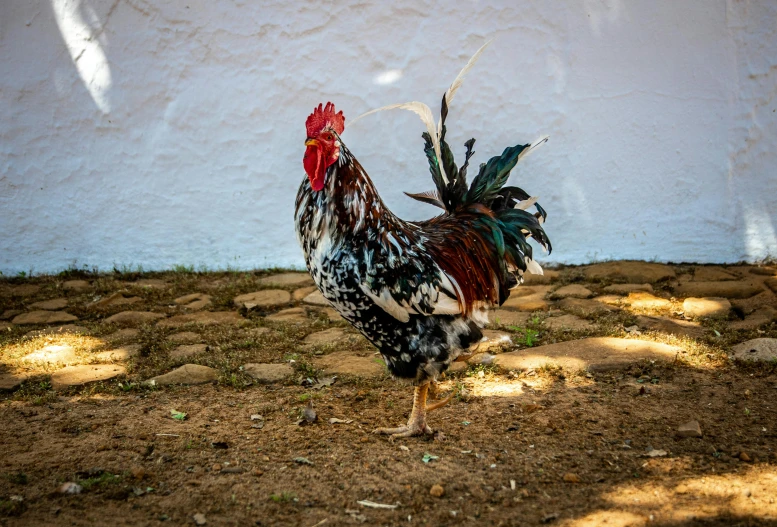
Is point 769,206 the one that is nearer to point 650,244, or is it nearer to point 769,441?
point 650,244

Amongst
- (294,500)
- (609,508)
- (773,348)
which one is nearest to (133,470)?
(294,500)

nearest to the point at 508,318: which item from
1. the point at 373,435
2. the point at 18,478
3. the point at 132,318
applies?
the point at 373,435

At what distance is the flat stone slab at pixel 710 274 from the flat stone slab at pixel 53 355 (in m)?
5.09

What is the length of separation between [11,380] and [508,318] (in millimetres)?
3520

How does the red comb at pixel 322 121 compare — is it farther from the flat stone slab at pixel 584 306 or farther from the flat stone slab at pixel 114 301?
the flat stone slab at pixel 114 301

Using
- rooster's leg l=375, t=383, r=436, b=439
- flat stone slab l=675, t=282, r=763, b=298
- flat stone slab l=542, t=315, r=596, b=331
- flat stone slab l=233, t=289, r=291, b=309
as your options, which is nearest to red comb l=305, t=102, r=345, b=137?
rooster's leg l=375, t=383, r=436, b=439

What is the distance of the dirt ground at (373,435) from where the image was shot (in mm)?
2656

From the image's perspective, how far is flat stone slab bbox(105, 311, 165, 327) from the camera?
512 cm

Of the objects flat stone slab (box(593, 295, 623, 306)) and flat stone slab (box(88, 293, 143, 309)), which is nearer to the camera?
flat stone slab (box(593, 295, 623, 306))

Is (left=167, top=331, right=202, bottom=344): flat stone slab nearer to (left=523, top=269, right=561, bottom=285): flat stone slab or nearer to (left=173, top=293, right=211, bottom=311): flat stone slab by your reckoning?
(left=173, top=293, right=211, bottom=311): flat stone slab

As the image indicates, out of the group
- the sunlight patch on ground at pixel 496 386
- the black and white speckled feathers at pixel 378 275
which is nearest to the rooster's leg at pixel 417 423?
the black and white speckled feathers at pixel 378 275

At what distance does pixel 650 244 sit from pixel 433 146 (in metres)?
3.45

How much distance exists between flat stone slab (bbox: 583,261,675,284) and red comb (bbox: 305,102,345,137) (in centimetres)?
350

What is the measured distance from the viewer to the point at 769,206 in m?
5.93
